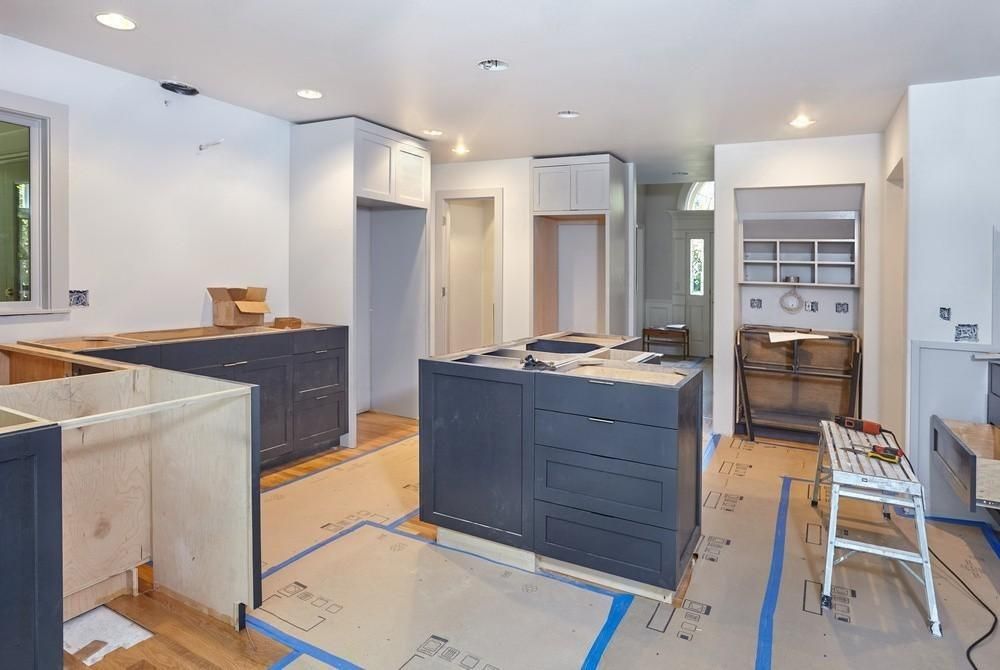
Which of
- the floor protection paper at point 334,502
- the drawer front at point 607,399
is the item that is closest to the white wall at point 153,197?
the floor protection paper at point 334,502

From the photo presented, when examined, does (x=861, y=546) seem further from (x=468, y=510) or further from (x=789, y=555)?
(x=468, y=510)

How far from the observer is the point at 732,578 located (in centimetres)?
279

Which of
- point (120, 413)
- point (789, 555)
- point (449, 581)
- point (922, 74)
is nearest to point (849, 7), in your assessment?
point (922, 74)

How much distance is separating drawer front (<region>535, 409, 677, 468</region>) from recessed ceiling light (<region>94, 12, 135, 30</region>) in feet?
8.57

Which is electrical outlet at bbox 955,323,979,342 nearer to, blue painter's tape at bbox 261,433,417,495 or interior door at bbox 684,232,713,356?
blue painter's tape at bbox 261,433,417,495

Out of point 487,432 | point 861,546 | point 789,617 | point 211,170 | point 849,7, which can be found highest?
point 849,7

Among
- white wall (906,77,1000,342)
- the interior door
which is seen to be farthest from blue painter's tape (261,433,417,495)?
the interior door

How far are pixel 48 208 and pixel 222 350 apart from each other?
1149 mm

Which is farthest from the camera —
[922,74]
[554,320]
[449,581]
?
[554,320]

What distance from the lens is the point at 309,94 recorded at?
394 centimetres

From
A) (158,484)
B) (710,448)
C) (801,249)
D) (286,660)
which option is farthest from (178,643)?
(801,249)

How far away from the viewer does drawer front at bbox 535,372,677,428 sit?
8.07ft

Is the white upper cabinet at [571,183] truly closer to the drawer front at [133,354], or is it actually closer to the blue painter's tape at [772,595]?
the blue painter's tape at [772,595]

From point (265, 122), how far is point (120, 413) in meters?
3.25
